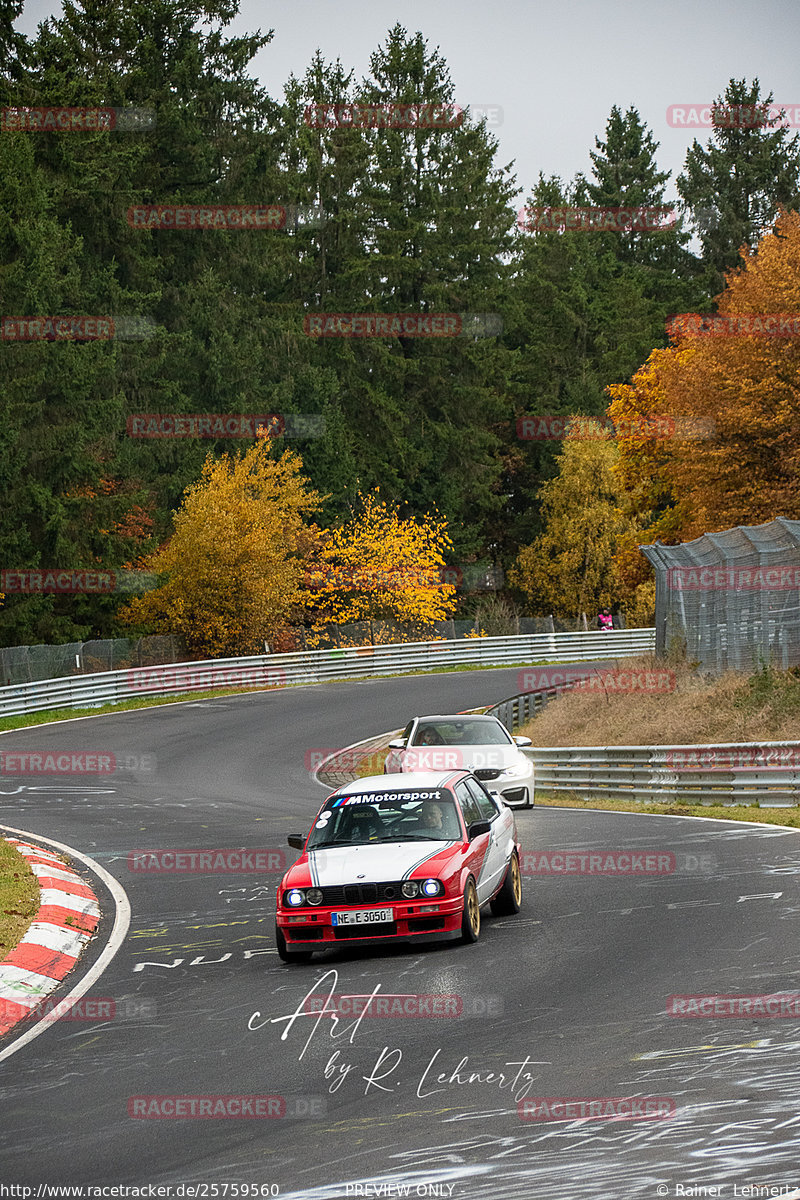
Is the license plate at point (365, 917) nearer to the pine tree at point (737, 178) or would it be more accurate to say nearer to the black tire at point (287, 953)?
the black tire at point (287, 953)

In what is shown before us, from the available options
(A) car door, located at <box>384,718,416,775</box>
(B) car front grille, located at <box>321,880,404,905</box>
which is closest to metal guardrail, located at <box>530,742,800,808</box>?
(A) car door, located at <box>384,718,416,775</box>

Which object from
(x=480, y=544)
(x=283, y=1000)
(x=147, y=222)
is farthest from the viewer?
(x=480, y=544)

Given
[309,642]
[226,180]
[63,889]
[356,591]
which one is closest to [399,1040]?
[63,889]

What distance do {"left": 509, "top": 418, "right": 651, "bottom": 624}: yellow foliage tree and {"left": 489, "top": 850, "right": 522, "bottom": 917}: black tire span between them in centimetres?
6268

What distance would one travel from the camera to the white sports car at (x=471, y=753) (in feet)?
65.8

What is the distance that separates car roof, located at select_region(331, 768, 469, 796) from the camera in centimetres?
1160

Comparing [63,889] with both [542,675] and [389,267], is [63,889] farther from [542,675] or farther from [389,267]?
[389,267]

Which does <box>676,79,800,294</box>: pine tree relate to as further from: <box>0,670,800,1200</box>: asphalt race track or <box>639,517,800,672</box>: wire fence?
<box>0,670,800,1200</box>: asphalt race track

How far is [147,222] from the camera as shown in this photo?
205 ft

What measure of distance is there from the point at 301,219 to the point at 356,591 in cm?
2258

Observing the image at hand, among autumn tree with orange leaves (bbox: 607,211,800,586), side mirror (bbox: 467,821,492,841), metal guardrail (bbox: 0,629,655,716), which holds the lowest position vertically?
metal guardrail (bbox: 0,629,655,716)

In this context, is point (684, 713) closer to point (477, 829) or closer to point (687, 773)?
point (687, 773)
